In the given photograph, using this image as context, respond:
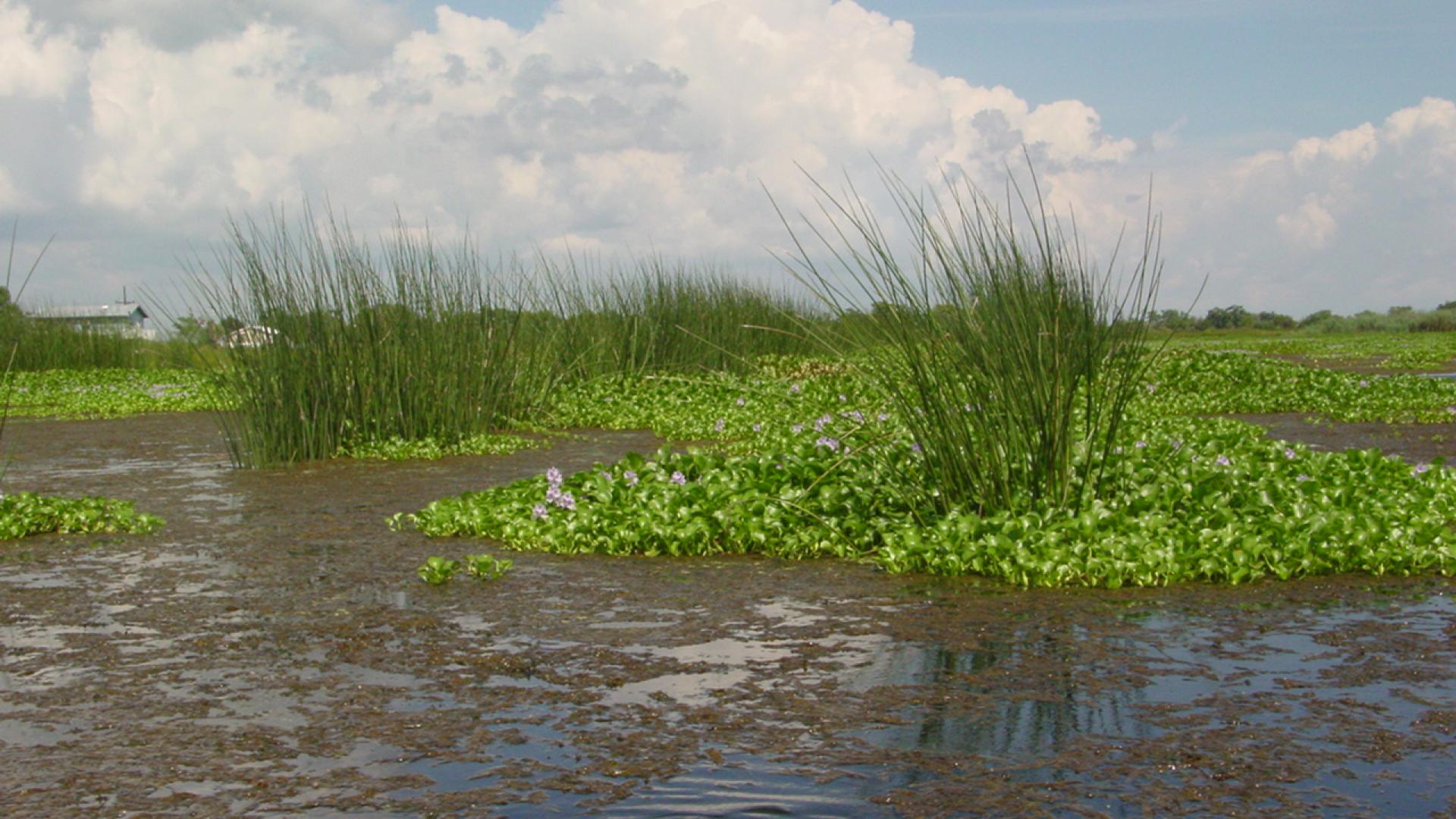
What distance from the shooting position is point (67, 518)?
25.3ft

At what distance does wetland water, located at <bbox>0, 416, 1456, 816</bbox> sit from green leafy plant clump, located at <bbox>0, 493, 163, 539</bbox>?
100 centimetres

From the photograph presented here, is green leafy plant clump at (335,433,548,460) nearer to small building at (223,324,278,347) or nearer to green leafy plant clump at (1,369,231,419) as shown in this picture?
small building at (223,324,278,347)

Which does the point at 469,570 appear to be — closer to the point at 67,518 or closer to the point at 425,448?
the point at 67,518

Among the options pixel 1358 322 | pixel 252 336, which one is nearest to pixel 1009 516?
pixel 252 336

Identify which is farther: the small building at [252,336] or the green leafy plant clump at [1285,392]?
the green leafy plant clump at [1285,392]

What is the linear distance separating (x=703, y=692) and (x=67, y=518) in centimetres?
499

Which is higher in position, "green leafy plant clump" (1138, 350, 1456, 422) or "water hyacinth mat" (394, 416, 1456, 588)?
"green leafy plant clump" (1138, 350, 1456, 422)

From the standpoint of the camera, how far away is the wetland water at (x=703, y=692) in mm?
3385

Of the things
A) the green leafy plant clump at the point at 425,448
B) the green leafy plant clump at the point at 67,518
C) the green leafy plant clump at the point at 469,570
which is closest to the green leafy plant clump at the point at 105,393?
the green leafy plant clump at the point at 425,448

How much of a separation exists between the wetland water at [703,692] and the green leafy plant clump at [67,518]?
3.28 feet

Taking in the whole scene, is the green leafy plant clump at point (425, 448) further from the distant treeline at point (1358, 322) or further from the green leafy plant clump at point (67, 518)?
the distant treeline at point (1358, 322)

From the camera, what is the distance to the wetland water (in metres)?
3.38

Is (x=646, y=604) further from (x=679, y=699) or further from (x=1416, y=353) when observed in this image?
(x=1416, y=353)

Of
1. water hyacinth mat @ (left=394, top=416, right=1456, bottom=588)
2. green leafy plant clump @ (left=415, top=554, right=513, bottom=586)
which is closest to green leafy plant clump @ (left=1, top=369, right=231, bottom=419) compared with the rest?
water hyacinth mat @ (left=394, top=416, right=1456, bottom=588)
